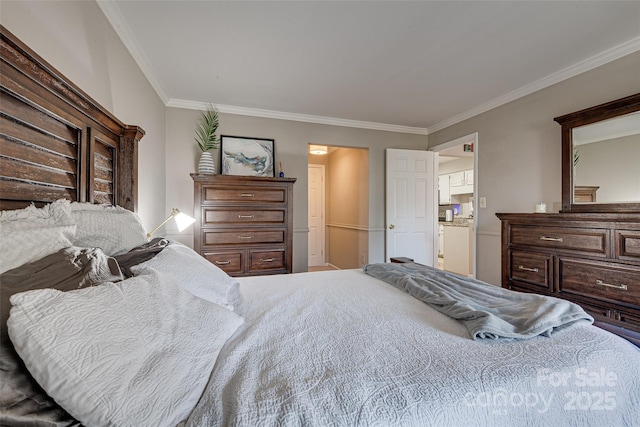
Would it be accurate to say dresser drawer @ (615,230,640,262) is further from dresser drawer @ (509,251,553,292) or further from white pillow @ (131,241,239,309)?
white pillow @ (131,241,239,309)

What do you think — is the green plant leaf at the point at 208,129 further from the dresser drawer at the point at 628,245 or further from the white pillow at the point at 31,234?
the dresser drawer at the point at 628,245

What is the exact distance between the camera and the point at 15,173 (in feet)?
3.10

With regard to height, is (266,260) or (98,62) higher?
(98,62)

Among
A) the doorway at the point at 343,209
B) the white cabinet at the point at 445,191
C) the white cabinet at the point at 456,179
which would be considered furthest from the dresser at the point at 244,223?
the white cabinet at the point at 445,191

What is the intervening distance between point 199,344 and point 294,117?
3497 millimetres

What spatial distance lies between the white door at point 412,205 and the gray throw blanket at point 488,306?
2.32m

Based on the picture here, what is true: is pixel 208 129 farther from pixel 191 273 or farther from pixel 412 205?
pixel 412 205

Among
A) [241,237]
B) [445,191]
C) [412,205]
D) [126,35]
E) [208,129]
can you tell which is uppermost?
[126,35]

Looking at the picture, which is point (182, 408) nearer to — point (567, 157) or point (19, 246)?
point (19, 246)

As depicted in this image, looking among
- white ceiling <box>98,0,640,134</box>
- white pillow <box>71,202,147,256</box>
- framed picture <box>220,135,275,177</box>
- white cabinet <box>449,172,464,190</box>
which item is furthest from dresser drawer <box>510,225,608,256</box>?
white cabinet <box>449,172,464,190</box>

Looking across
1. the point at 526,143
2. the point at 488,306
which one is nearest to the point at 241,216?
the point at 488,306

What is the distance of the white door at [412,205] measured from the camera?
13.4 ft

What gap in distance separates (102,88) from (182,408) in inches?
79.9

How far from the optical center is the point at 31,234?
0.77 m
